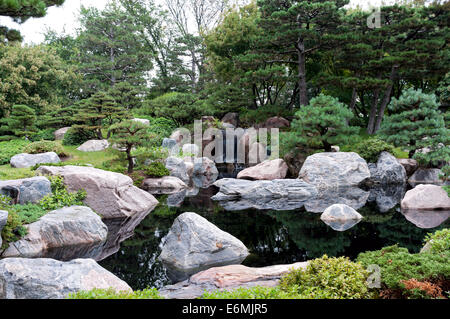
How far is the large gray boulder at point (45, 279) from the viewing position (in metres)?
4.18

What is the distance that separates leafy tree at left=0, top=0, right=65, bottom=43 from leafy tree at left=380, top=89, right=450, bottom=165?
1282 cm

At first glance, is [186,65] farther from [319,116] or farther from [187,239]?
[187,239]

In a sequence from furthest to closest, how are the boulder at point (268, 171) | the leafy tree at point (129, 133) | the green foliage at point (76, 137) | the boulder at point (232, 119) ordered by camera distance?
the boulder at point (232, 119) < the green foliage at point (76, 137) < the boulder at point (268, 171) < the leafy tree at point (129, 133)

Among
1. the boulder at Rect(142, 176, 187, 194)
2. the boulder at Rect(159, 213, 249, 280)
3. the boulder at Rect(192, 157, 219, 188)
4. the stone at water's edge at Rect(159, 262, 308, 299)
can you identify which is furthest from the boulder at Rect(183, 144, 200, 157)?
the stone at water's edge at Rect(159, 262, 308, 299)

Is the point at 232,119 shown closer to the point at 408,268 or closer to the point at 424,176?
the point at 424,176

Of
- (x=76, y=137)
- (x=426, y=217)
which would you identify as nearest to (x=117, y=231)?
(x=426, y=217)

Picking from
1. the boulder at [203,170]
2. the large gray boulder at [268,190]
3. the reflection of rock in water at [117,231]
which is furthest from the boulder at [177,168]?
the reflection of rock in water at [117,231]

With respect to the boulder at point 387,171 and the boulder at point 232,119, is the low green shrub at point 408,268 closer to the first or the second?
the boulder at point 387,171

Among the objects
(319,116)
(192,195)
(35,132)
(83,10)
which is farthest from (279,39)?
(83,10)

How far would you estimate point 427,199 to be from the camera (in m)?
9.71

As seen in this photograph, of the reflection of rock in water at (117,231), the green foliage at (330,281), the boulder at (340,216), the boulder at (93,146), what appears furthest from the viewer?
the boulder at (93,146)

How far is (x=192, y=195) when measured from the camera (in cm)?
1234

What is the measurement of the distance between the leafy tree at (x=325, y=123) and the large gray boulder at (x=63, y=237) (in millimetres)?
9232

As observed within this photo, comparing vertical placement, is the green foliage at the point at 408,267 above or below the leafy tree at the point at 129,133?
below
